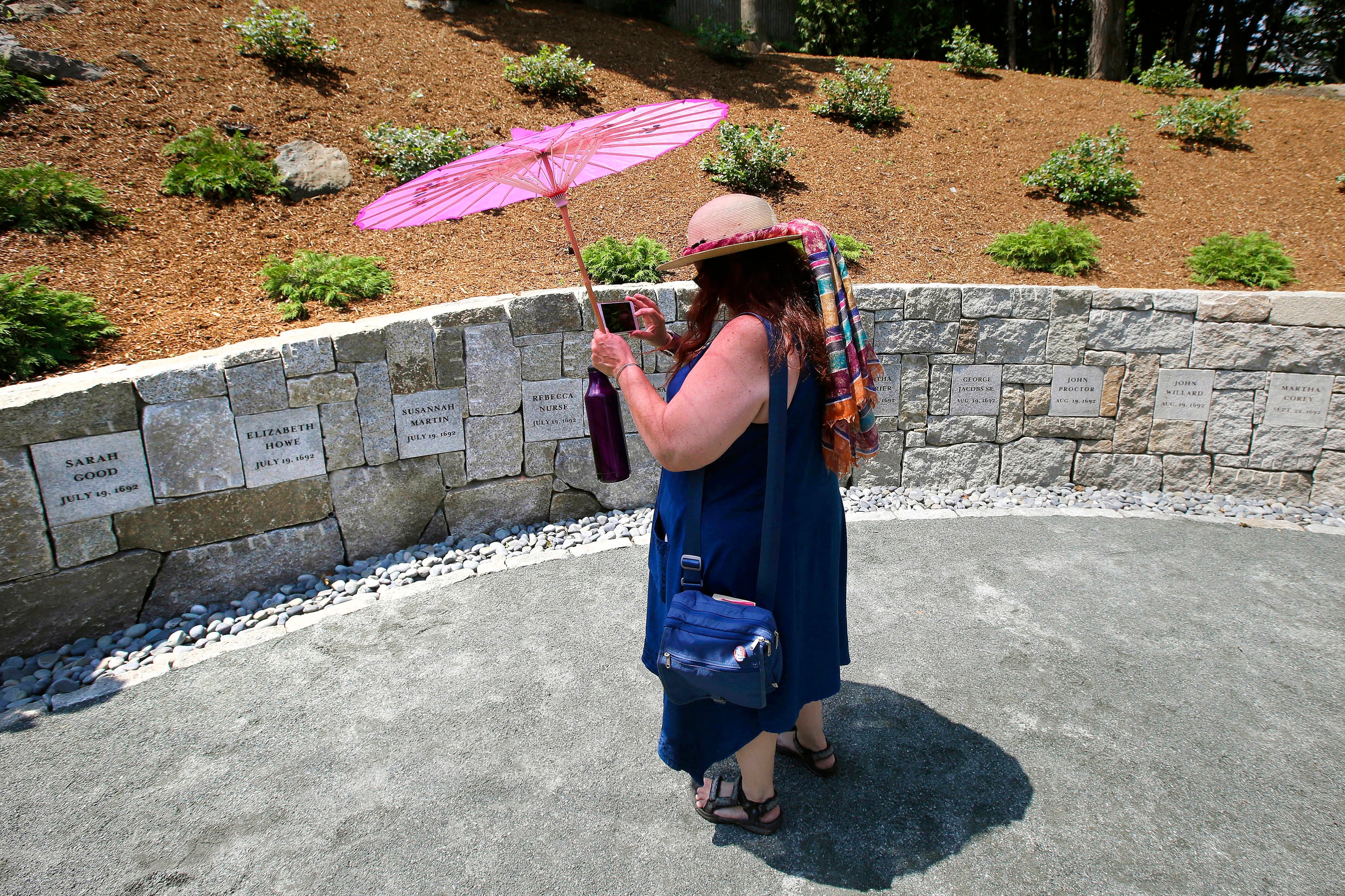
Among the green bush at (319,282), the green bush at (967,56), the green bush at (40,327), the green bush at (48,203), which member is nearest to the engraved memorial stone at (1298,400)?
the green bush at (319,282)

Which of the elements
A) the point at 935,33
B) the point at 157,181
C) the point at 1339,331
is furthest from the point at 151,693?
the point at 935,33

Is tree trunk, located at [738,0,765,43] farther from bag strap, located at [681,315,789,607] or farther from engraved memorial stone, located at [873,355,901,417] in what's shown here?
bag strap, located at [681,315,789,607]

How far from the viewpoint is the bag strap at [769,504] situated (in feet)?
6.55

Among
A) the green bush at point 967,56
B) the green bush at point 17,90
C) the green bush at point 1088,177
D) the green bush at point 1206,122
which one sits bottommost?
the green bush at point 1088,177

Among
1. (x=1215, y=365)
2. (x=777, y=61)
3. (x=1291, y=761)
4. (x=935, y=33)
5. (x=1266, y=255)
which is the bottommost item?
(x=1291, y=761)

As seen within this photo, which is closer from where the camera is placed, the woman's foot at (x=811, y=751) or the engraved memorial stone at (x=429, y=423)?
the woman's foot at (x=811, y=751)

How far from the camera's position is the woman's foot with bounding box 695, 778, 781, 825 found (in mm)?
2494

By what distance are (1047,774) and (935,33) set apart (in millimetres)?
15911

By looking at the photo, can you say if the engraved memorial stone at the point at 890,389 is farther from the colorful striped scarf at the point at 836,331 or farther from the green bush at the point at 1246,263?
the colorful striped scarf at the point at 836,331

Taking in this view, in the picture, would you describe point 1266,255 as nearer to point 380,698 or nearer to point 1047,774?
point 1047,774

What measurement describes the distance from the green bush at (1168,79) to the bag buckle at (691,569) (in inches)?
475

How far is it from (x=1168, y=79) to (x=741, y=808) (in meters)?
12.4

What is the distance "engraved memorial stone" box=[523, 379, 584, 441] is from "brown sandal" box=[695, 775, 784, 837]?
113 inches

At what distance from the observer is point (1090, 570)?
439 cm
